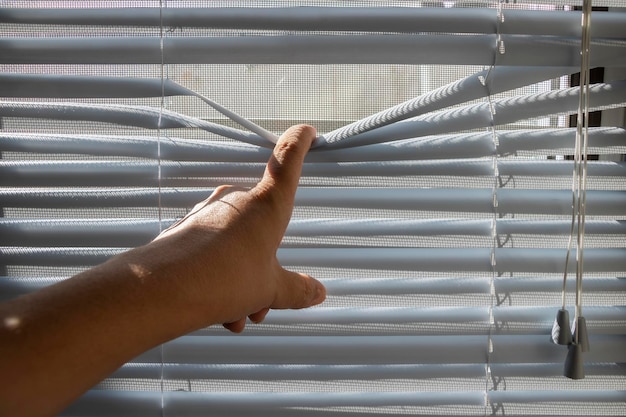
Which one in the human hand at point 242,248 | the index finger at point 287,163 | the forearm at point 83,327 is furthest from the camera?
the index finger at point 287,163

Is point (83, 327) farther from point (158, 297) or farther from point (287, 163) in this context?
point (287, 163)

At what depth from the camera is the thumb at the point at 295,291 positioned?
870 mm

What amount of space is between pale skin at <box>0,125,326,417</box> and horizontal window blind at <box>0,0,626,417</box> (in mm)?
117

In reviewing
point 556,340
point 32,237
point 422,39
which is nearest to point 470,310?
point 556,340

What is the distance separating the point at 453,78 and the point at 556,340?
1.28 ft

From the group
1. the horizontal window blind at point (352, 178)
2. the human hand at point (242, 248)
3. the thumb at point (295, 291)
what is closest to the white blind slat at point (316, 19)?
the horizontal window blind at point (352, 178)

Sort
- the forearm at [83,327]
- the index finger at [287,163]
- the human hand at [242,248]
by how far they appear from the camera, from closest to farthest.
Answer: the forearm at [83,327]
the human hand at [242,248]
the index finger at [287,163]

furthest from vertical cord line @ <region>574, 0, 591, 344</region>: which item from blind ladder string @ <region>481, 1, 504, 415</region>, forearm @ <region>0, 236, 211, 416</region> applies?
forearm @ <region>0, 236, 211, 416</region>

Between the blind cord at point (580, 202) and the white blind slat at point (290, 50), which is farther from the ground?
the white blind slat at point (290, 50)

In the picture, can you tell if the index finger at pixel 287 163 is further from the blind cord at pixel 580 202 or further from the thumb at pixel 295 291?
the blind cord at pixel 580 202

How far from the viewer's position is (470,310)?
1048 mm

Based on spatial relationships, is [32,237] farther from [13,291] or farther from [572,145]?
[572,145]

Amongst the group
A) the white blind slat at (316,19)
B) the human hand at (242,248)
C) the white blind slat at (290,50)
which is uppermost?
the white blind slat at (316,19)

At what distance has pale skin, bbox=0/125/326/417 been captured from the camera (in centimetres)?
65
